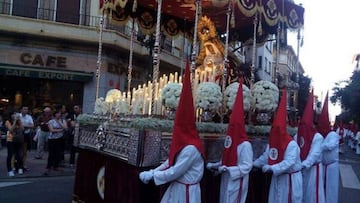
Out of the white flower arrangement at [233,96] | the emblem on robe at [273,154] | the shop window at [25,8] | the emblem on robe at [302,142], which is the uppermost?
the shop window at [25,8]

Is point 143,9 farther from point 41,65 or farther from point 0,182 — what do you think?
point 41,65

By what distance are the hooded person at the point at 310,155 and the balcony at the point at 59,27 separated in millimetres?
14251

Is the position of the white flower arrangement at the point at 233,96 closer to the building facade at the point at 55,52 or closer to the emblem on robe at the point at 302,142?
the emblem on robe at the point at 302,142

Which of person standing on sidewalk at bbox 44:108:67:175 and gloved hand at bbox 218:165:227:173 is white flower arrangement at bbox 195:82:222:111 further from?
person standing on sidewalk at bbox 44:108:67:175

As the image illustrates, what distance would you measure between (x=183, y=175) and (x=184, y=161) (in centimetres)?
21

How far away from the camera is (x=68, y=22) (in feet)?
72.7

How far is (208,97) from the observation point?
21.4 ft

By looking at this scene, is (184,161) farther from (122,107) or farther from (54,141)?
(54,141)

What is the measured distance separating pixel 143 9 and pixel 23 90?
13.9 metres

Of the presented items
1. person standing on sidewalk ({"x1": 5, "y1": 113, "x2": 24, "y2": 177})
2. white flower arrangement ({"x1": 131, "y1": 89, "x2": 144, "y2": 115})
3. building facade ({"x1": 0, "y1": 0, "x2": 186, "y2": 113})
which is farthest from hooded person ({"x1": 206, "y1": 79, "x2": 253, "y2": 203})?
building facade ({"x1": 0, "y1": 0, "x2": 186, "y2": 113})

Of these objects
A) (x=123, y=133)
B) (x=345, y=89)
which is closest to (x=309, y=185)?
(x=123, y=133)

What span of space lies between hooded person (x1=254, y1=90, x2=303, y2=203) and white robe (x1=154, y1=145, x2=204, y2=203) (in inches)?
58.1

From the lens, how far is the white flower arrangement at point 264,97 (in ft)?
24.3

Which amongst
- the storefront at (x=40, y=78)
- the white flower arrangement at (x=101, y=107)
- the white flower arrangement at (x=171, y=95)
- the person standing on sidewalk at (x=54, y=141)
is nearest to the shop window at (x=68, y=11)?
the storefront at (x=40, y=78)
